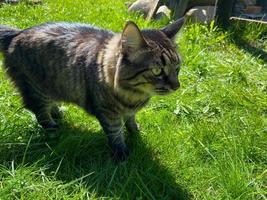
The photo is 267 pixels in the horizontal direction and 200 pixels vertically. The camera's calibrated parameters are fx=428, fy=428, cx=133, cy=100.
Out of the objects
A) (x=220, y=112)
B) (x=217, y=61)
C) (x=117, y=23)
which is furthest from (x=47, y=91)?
(x=117, y=23)

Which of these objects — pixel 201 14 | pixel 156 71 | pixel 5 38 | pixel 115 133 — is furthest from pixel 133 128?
pixel 201 14

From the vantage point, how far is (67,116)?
3.45m

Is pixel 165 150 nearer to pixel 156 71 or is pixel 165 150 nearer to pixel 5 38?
pixel 156 71

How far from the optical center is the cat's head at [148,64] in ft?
8.43

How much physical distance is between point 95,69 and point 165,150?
29.5 inches

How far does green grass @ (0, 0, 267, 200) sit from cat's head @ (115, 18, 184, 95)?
1.76 feet

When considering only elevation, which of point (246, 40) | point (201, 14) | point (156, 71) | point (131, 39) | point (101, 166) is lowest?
point (101, 166)

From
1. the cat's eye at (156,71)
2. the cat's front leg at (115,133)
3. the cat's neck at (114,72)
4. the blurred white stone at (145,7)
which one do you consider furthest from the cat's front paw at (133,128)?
the blurred white stone at (145,7)

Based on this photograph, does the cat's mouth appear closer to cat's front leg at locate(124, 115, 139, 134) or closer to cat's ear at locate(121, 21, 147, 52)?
cat's ear at locate(121, 21, 147, 52)

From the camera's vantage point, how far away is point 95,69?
2822 mm

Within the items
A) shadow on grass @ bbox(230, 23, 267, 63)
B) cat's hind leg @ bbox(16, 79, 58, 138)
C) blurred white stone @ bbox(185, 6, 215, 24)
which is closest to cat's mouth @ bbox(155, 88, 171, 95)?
cat's hind leg @ bbox(16, 79, 58, 138)

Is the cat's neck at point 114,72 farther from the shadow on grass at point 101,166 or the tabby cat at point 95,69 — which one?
the shadow on grass at point 101,166

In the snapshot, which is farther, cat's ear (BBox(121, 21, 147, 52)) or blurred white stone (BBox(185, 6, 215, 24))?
blurred white stone (BBox(185, 6, 215, 24))

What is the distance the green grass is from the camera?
2.62 metres
